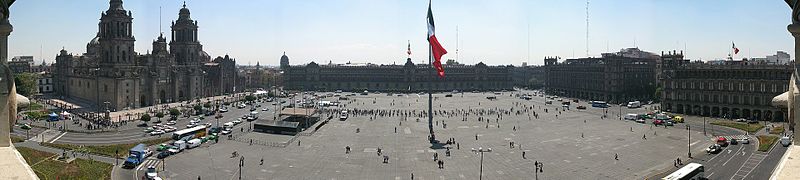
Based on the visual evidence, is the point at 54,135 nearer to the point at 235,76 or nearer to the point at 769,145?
the point at 769,145

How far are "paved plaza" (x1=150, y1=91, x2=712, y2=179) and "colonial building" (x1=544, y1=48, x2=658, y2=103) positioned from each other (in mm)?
48022

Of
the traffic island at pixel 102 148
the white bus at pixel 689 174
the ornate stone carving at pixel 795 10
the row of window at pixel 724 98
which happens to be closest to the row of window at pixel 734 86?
the row of window at pixel 724 98

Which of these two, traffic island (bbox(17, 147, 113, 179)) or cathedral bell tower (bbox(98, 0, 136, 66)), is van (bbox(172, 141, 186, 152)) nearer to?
traffic island (bbox(17, 147, 113, 179))

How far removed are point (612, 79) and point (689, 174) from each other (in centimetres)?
8873

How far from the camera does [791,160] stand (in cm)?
658

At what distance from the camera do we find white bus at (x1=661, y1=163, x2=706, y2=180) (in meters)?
37.8

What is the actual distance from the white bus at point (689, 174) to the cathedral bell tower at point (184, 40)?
10873cm

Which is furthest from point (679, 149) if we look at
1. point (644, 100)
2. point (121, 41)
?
point (121, 41)

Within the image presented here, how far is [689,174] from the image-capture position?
3862cm

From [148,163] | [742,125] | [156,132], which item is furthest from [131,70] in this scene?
[742,125]

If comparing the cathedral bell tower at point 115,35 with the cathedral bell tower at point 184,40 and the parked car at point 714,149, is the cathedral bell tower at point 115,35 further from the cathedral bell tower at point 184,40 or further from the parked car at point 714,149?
the parked car at point 714,149

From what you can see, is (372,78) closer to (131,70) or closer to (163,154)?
(131,70)

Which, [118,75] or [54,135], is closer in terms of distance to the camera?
[54,135]

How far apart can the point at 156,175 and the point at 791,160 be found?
132ft
